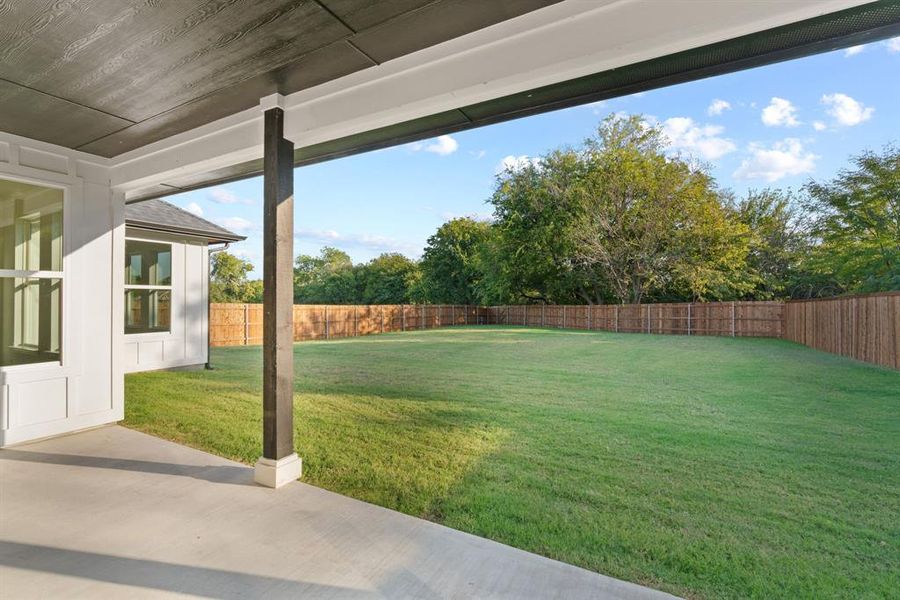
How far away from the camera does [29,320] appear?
374 centimetres

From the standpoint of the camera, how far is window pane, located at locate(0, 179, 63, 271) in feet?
12.0

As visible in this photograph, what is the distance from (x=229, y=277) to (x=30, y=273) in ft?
99.8

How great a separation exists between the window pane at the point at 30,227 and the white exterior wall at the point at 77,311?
0.25 feet

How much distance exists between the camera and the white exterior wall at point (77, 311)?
3.63 meters

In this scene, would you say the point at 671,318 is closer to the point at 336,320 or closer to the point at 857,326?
the point at 857,326

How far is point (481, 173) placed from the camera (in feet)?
93.9

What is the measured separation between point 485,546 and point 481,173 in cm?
2827

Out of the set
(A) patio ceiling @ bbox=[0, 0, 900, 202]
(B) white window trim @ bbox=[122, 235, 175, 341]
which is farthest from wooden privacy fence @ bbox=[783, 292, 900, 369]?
(B) white window trim @ bbox=[122, 235, 175, 341]

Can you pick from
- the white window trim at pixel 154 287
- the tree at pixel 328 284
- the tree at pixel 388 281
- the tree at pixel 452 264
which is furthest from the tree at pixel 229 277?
the white window trim at pixel 154 287

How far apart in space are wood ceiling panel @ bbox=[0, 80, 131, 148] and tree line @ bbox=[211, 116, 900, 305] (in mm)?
20018

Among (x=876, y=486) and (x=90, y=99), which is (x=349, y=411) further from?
(x=876, y=486)

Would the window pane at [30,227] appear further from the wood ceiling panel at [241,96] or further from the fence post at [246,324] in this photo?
the fence post at [246,324]

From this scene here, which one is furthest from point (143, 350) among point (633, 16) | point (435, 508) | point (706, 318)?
point (706, 318)

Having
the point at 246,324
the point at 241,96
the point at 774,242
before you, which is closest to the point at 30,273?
the point at 241,96
